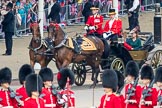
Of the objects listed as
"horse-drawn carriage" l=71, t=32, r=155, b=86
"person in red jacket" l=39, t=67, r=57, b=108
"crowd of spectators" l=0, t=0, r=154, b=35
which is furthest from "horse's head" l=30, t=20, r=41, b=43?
"crowd of spectators" l=0, t=0, r=154, b=35

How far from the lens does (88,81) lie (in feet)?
86.6

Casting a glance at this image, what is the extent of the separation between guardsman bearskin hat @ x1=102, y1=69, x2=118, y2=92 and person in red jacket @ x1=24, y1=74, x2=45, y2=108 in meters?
1.10

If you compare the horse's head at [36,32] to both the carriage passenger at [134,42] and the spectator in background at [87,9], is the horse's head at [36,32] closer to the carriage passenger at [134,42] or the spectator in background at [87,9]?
the carriage passenger at [134,42]

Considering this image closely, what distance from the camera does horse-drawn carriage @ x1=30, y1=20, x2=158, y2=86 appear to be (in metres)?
24.6

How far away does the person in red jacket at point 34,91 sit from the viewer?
15430 mm

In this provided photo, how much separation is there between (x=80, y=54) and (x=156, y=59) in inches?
161

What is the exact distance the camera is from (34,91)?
15.6 meters

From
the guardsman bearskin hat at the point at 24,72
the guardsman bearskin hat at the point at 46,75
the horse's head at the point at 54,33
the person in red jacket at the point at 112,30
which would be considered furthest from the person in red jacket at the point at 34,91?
the person in red jacket at the point at 112,30

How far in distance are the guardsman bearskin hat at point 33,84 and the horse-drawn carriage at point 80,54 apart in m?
7.81

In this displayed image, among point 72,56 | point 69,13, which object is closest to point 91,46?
point 72,56

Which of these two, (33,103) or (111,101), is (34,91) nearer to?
(33,103)

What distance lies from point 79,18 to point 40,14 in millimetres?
11390

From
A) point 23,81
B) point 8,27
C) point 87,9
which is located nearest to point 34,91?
point 23,81

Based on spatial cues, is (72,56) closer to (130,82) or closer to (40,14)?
(40,14)
